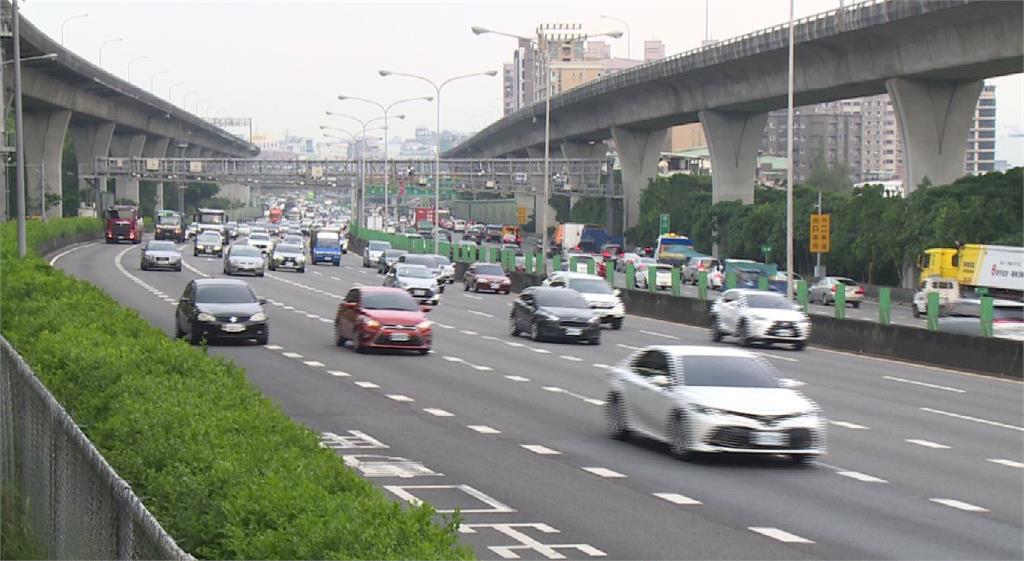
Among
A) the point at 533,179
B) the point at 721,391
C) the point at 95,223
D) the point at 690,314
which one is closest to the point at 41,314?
the point at 721,391

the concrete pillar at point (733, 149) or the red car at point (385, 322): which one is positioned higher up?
the concrete pillar at point (733, 149)

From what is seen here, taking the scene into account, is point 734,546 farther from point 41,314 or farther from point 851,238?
point 851,238

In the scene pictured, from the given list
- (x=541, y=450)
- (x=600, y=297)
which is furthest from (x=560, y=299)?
(x=541, y=450)

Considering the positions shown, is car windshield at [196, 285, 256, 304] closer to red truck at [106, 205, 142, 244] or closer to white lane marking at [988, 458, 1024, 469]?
white lane marking at [988, 458, 1024, 469]

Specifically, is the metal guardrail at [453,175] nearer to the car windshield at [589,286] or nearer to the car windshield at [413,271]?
the car windshield at [413,271]

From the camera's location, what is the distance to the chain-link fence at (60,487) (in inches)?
320

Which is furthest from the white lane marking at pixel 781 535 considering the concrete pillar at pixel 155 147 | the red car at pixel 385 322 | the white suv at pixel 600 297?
the concrete pillar at pixel 155 147

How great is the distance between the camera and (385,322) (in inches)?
1479

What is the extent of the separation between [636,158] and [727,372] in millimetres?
103672

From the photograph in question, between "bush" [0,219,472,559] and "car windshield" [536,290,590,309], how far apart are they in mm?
25361

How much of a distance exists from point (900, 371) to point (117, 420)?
92.2 feet

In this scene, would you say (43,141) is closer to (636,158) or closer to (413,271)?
(636,158)

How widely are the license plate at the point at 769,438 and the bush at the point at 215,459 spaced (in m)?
6.56

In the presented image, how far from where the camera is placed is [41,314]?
2230cm
